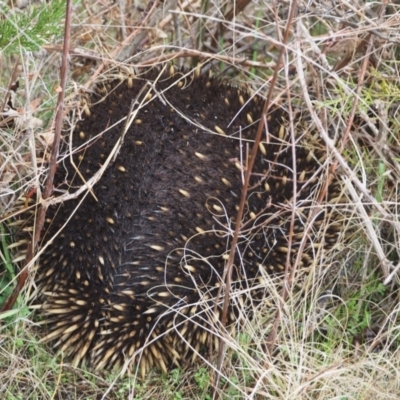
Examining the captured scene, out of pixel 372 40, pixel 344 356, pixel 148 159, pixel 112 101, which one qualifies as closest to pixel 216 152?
pixel 148 159

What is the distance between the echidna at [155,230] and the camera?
2.59 metres

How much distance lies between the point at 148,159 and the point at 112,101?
1.13 feet

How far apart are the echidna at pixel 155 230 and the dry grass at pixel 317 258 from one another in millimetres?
101

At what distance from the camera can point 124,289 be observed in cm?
260

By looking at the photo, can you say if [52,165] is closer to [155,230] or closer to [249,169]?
[155,230]

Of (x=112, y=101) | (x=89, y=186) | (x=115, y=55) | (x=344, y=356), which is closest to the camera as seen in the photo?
(x=89, y=186)

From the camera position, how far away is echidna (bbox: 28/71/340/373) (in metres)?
2.59

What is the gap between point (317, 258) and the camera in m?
A: 2.57

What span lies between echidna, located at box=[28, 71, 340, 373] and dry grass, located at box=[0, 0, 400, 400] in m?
0.10

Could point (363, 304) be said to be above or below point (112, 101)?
below

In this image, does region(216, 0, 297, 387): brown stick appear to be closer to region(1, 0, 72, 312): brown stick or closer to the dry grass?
the dry grass

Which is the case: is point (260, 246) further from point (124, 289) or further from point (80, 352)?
point (80, 352)

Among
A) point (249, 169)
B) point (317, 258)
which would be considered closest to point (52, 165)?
point (249, 169)

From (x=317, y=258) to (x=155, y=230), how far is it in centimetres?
54
